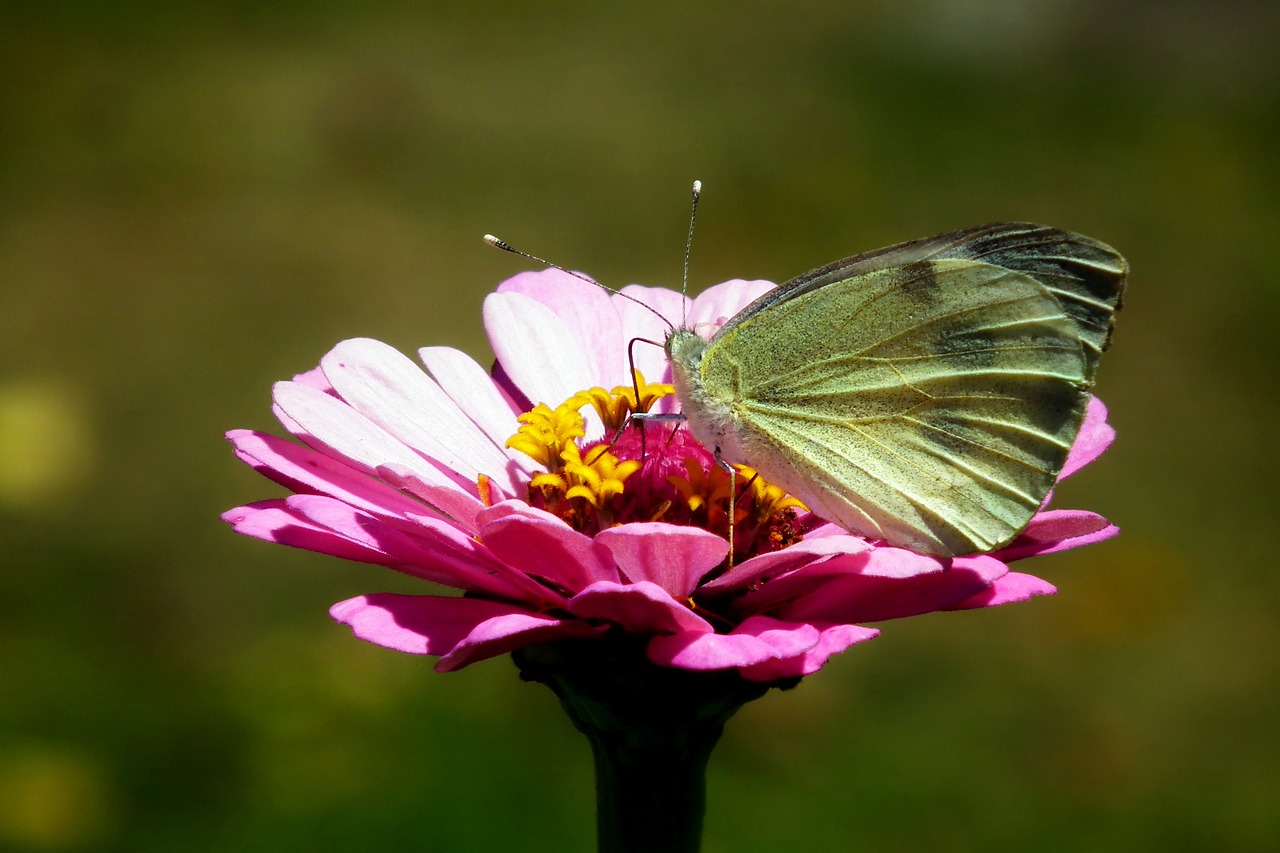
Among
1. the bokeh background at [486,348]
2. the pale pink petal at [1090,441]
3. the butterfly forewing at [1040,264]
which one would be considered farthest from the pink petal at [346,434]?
the bokeh background at [486,348]

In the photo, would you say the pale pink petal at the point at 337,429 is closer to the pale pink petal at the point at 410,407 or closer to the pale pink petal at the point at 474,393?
the pale pink petal at the point at 410,407

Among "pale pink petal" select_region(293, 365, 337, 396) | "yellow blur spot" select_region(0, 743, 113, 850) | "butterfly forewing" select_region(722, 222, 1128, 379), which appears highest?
"butterfly forewing" select_region(722, 222, 1128, 379)

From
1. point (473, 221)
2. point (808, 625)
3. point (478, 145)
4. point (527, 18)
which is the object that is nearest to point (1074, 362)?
point (808, 625)

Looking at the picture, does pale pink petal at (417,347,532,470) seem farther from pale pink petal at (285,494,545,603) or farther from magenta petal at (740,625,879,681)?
magenta petal at (740,625,879,681)

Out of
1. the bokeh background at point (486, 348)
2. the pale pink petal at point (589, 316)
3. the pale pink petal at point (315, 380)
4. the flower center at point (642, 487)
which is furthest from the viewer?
the bokeh background at point (486, 348)

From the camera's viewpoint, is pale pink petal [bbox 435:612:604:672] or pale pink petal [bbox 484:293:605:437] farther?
Answer: pale pink petal [bbox 484:293:605:437]

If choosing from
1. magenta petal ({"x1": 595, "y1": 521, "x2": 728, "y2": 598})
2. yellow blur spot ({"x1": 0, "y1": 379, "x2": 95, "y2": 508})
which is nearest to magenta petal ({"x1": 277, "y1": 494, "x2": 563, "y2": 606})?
magenta petal ({"x1": 595, "y1": 521, "x2": 728, "y2": 598})
